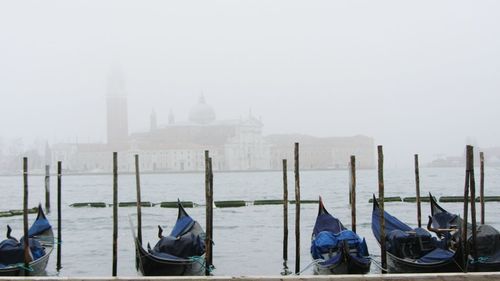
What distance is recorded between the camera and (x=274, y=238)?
12.2 meters

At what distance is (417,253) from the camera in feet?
22.7

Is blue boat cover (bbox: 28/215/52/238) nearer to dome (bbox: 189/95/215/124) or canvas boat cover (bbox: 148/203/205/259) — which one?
canvas boat cover (bbox: 148/203/205/259)

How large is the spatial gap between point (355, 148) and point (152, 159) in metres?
29.1

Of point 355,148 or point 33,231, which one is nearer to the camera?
point 33,231

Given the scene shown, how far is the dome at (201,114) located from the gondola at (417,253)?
88.8 meters

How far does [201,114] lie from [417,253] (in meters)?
90.3

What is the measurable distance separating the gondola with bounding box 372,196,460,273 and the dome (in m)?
88.8

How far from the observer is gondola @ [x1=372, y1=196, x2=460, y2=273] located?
6340 mm

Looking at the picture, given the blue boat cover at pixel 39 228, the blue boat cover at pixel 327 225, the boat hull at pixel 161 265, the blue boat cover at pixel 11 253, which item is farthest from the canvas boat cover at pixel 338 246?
the blue boat cover at pixel 39 228

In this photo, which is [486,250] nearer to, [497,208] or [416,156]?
[416,156]

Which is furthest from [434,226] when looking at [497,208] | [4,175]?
[4,175]

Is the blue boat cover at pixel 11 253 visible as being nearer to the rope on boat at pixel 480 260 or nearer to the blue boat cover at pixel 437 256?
the blue boat cover at pixel 437 256

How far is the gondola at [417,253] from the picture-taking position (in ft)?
20.8

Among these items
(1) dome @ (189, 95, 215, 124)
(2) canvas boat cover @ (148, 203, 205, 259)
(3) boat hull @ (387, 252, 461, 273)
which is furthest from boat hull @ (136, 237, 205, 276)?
(1) dome @ (189, 95, 215, 124)
